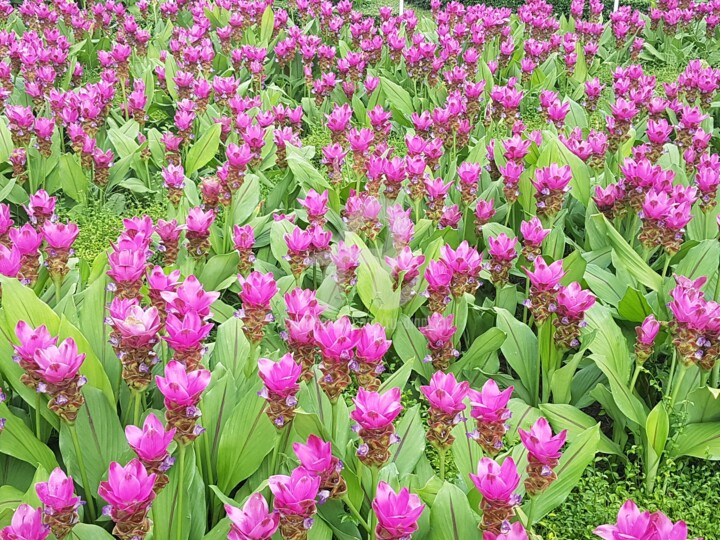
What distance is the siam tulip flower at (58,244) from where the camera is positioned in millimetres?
3102

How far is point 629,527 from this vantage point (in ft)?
5.78

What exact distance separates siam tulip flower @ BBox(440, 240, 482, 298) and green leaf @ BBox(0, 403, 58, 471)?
1.85 meters

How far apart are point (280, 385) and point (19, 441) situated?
3.62ft

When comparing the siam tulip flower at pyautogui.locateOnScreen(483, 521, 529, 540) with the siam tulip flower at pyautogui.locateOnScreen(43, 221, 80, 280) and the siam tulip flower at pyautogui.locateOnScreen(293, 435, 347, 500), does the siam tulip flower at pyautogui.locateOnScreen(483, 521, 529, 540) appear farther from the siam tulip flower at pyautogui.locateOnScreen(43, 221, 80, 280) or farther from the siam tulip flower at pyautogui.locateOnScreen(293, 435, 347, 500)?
the siam tulip flower at pyautogui.locateOnScreen(43, 221, 80, 280)

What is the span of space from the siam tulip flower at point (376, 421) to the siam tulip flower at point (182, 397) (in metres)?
0.48

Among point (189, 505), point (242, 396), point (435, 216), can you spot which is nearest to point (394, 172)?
point (435, 216)

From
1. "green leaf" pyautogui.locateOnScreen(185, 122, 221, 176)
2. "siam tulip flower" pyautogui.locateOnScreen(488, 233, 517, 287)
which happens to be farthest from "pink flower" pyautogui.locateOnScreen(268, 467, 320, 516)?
"green leaf" pyautogui.locateOnScreen(185, 122, 221, 176)

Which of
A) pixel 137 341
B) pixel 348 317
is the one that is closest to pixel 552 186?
pixel 348 317

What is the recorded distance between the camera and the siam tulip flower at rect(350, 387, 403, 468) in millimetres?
2170

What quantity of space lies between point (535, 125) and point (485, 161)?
243cm

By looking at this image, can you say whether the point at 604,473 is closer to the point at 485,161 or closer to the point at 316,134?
the point at 485,161

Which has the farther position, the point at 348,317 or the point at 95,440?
the point at 348,317

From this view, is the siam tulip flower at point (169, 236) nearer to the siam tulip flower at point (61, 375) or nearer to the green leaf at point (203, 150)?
the siam tulip flower at point (61, 375)

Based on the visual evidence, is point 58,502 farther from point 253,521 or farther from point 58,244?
point 58,244
